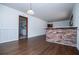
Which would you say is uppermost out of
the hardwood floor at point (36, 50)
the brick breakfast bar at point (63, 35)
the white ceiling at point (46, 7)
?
the white ceiling at point (46, 7)

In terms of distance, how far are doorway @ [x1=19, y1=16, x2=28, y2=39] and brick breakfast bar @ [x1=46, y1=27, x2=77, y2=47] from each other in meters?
2.25

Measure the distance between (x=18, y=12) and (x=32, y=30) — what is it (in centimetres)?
254

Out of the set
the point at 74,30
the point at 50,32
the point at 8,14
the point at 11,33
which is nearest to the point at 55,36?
the point at 50,32

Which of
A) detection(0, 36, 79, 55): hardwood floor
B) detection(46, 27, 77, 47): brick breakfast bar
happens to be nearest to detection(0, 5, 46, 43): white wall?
detection(0, 36, 79, 55): hardwood floor

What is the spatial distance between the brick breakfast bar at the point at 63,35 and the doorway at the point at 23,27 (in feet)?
7.39

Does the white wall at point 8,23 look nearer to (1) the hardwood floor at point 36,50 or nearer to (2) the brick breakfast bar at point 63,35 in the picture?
(1) the hardwood floor at point 36,50

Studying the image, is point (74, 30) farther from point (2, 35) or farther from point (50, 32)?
point (2, 35)

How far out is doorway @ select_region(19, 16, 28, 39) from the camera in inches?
269

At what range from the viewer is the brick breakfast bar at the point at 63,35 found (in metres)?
4.51

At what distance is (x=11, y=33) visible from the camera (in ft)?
18.8

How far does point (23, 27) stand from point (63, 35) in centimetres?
349

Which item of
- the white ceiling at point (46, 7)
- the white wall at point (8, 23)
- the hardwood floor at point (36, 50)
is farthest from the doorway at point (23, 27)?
the hardwood floor at point (36, 50)

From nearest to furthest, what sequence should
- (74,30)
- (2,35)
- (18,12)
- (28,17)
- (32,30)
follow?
(74,30) → (2,35) → (18,12) → (28,17) → (32,30)

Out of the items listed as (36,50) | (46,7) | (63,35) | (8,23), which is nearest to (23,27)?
(8,23)
